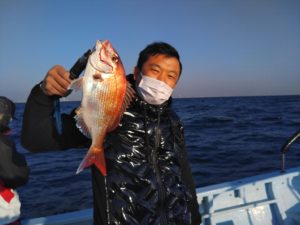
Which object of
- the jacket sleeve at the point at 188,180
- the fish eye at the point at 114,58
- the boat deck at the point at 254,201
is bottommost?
the boat deck at the point at 254,201

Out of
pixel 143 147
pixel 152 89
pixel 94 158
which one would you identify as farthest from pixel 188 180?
pixel 94 158

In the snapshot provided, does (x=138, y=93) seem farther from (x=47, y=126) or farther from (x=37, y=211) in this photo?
(x=37, y=211)

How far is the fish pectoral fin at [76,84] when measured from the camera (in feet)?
5.24

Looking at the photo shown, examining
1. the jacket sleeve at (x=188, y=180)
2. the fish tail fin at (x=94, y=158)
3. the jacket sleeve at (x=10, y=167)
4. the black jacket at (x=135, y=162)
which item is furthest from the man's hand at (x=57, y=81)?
the jacket sleeve at (x=188, y=180)

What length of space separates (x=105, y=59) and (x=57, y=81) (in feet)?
0.96

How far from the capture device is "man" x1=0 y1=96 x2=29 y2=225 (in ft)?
7.68

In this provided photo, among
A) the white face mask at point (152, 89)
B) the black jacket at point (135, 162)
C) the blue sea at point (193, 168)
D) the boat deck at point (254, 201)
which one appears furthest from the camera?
the blue sea at point (193, 168)

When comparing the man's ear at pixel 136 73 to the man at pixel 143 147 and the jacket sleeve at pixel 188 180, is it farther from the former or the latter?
the jacket sleeve at pixel 188 180

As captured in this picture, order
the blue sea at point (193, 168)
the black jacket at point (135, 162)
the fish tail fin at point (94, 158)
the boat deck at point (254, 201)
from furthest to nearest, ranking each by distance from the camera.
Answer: the blue sea at point (193, 168) → the boat deck at point (254, 201) → the black jacket at point (135, 162) → the fish tail fin at point (94, 158)

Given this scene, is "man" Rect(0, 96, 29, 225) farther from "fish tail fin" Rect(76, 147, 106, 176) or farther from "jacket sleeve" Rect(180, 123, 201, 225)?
"jacket sleeve" Rect(180, 123, 201, 225)

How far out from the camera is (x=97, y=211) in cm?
212

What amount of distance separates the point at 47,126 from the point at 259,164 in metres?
10.6

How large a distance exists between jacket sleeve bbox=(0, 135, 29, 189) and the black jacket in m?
0.59

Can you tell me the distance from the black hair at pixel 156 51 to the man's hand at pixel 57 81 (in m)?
0.94
